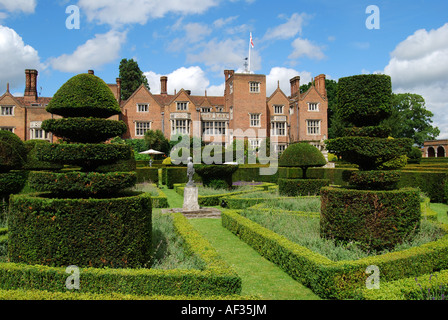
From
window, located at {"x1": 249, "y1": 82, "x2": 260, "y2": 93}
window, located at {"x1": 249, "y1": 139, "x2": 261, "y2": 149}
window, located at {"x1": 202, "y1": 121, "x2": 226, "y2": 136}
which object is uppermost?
window, located at {"x1": 249, "y1": 82, "x2": 260, "y2": 93}

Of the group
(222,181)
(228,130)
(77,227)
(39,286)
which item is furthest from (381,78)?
(228,130)

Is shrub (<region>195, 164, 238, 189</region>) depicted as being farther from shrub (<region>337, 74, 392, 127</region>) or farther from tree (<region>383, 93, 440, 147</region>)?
tree (<region>383, 93, 440, 147</region>)

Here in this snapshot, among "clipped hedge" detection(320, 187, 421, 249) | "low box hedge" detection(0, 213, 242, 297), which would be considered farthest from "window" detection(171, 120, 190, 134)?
"low box hedge" detection(0, 213, 242, 297)

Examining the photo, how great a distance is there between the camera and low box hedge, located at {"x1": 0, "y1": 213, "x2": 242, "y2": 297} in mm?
4527

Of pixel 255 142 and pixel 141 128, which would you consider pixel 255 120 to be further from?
pixel 141 128

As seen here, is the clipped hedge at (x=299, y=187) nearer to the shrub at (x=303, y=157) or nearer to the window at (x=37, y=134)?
the shrub at (x=303, y=157)

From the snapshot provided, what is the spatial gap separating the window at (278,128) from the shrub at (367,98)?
34.7 meters

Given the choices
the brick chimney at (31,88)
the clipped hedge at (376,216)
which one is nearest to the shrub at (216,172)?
the clipped hedge at (376,216)

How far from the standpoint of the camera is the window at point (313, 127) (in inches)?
1670

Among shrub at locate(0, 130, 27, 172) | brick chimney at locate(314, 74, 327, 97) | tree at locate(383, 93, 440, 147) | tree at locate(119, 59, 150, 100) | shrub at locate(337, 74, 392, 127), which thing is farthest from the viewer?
tree at locate(383, 93, 440, 147)

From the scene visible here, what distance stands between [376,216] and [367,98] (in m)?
2.66

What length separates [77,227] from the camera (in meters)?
5.37

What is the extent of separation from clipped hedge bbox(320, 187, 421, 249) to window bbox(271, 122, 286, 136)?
35809 mm
